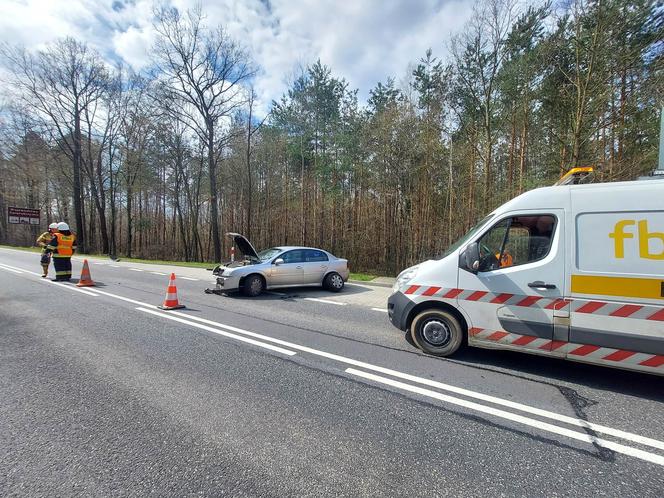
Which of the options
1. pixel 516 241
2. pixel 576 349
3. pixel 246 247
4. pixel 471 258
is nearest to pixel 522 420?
pixel 576 349

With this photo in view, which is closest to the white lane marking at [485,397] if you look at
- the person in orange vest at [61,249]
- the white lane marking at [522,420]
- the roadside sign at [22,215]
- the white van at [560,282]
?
the white lane marking at [522,420]

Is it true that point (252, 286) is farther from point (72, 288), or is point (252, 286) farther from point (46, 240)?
point (46, 240)

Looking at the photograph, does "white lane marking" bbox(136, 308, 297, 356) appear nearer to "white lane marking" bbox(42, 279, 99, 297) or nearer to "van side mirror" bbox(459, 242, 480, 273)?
"van side mirror" bbox(459, 242, 480, 273)

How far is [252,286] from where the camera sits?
8.38 meters

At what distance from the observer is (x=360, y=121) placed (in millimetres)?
19766

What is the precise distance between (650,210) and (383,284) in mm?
7895

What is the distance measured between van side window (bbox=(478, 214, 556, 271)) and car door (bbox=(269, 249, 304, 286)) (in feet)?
19.1

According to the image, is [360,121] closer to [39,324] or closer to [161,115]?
[161,115]

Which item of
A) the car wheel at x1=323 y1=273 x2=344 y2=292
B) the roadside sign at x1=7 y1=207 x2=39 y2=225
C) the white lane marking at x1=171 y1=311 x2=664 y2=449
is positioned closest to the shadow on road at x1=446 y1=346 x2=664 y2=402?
the white lane marking at x1=171 y1=311 x2=664 y2=449

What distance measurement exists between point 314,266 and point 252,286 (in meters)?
1.98

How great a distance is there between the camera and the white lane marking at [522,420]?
2373mm

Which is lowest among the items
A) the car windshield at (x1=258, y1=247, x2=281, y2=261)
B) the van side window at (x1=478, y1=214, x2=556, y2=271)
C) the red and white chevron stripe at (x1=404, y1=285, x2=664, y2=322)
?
the red and white chevron stripe at (x1=404, y1=285, x2=664, y2=322)

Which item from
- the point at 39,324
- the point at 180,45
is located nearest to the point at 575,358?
the point at 39,324

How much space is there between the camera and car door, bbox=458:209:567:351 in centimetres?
361
